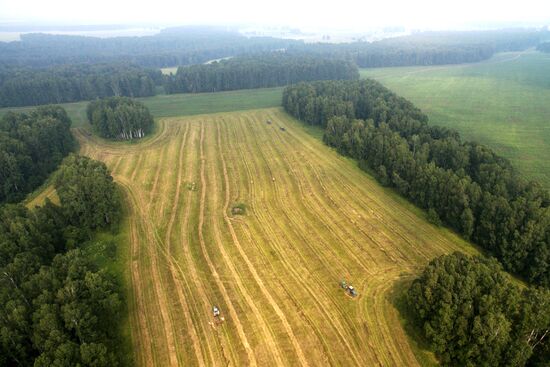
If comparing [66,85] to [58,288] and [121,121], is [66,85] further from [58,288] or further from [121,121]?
[58,288]

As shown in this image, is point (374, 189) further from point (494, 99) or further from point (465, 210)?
point (494, 99)

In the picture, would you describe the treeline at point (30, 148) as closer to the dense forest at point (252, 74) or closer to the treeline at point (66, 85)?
the treeline at point (66, 85)

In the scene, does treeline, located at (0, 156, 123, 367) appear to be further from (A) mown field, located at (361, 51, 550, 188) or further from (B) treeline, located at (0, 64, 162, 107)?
(B) treeline, located at (0, 64, 162, 107)

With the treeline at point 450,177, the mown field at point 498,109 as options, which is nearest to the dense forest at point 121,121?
the treeline at point 450,177

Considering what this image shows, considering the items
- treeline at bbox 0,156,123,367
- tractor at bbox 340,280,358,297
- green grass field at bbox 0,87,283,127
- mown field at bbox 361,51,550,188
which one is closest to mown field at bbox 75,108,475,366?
tractor at bbox 340,280,358,297

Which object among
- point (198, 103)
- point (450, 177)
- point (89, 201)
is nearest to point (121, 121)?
point (89, 201)

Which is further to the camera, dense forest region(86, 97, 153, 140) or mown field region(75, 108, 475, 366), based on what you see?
dense forest region(86, 97, 153, 140)

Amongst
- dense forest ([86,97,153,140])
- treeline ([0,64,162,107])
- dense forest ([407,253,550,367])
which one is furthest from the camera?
treeline ([0,64,162,107])
